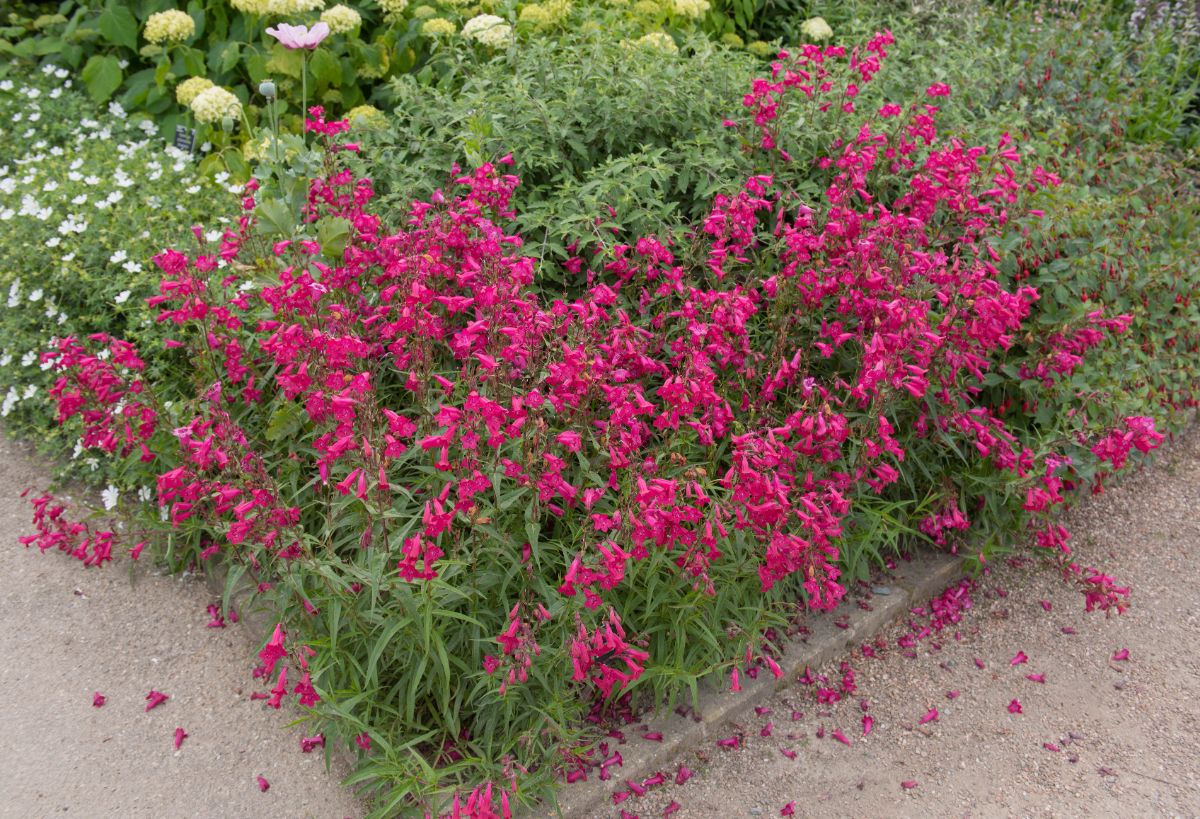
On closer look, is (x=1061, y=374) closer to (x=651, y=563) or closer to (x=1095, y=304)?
(x=1095, y=304)

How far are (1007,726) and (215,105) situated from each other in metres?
4.07

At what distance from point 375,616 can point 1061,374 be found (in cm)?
249

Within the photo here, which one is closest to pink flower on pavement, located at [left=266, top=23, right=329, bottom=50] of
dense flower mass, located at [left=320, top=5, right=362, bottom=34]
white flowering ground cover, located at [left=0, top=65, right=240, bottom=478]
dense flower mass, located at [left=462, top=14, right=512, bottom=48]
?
white flowering ground cover, located at [left=0, top=65, right=240, bottom=478]

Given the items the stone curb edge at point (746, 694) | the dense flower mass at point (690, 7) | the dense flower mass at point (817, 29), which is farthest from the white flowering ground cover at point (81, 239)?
the dense flower mass at point (817, 29)

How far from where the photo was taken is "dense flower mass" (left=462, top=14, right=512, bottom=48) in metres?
4.44

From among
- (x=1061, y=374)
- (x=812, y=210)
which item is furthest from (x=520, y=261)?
(x=1061, y=374)

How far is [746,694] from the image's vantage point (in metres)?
3.03

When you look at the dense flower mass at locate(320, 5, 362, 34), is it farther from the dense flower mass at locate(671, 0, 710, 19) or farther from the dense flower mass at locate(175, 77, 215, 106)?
the dense flower mass at locate(671, 0, 710, 19)

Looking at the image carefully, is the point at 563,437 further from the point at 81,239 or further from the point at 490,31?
the point at 81,239

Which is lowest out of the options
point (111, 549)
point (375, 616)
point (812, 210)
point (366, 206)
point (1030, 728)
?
point (111, 549)

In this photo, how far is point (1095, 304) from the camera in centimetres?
370

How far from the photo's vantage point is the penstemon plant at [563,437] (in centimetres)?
252

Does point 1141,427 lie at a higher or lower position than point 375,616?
higher

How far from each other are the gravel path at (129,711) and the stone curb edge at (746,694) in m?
0.62
